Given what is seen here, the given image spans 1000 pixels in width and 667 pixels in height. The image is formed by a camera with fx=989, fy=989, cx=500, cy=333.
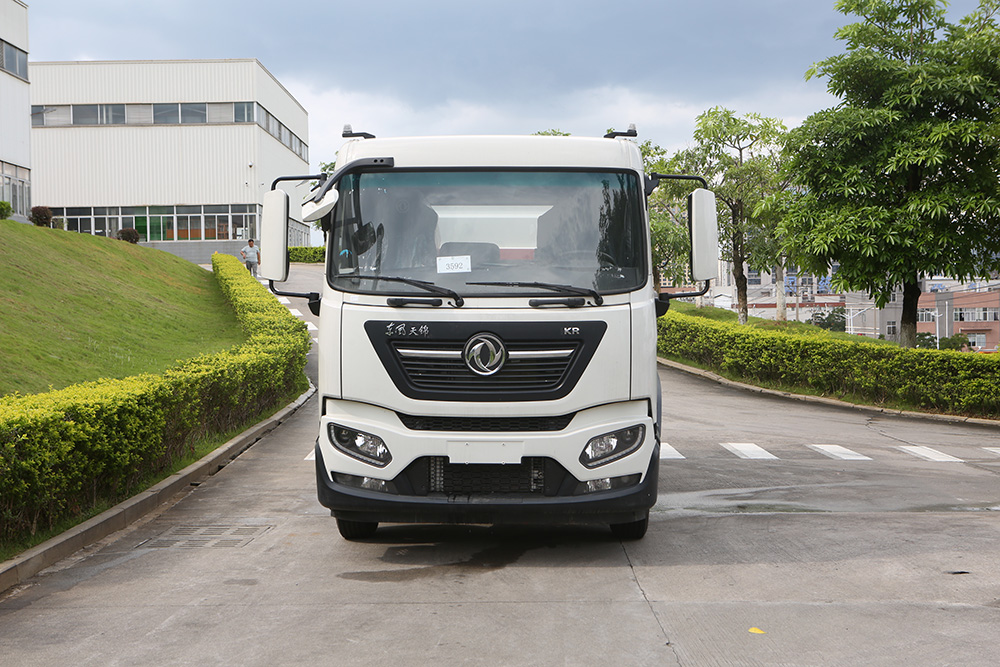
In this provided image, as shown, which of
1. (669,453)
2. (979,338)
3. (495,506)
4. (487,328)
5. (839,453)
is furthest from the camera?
(979,338)

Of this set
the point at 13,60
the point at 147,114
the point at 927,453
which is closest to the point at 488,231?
the point at 927,453

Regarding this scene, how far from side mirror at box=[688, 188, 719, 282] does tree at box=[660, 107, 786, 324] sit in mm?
26651

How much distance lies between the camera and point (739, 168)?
3341 cm

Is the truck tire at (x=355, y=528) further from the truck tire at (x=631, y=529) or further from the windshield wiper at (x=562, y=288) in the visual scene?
the windshield wiper at (x=562, y=288)

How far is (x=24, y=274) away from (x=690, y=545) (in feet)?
66.9

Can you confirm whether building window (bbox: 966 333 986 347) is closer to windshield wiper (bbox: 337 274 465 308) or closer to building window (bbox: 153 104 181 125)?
building window (bbox: 153 104 181 125)

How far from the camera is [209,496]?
9242 millimetres

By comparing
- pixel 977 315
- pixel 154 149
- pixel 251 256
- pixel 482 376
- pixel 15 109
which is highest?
pixel 154 149

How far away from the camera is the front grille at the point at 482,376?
616 centimetres

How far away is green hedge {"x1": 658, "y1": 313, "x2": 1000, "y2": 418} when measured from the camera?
1608 centimetres

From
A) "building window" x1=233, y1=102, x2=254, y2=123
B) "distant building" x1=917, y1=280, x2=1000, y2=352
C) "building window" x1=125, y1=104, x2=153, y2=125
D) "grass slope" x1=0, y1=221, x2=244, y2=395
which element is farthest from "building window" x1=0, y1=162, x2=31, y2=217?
"distant building" x1=917, y1=280, x2=1000, y2=352

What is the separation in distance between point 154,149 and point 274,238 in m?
56.6

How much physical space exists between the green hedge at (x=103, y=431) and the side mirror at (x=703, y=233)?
4.57 m

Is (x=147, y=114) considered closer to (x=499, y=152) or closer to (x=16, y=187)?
(x=16, y=187)
